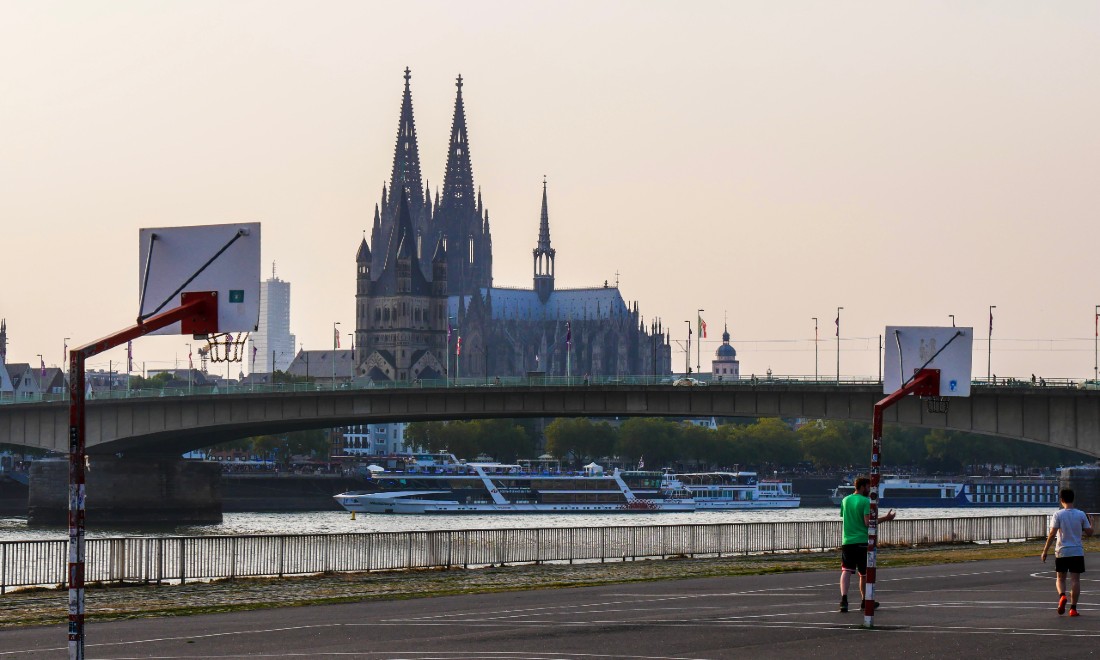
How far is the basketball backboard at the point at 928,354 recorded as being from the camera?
33188 millimetres

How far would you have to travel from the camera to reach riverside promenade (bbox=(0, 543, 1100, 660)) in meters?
26.3

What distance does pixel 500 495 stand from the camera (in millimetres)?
157750

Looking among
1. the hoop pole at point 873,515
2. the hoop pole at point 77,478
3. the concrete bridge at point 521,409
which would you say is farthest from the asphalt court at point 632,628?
the concrete bridge at point 521,409

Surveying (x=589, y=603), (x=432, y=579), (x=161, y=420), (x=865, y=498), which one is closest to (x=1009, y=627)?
(x=865, y=498)

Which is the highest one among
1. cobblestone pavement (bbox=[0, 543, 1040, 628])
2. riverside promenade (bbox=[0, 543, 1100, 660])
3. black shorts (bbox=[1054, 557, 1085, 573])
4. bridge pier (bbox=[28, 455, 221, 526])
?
black shorts (bbox=[1054, 557, 1085, 573])

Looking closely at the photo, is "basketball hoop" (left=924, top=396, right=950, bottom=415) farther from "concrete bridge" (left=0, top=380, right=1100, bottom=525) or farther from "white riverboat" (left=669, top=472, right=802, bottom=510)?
"white riverboat" (left=669, top=472, right=802, bottom=510)

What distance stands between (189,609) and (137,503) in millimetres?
89610

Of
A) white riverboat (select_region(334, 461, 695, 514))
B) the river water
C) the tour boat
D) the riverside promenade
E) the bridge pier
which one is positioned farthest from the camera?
the tour boat

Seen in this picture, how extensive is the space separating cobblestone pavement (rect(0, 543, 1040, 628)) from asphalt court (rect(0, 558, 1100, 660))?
5.72ft

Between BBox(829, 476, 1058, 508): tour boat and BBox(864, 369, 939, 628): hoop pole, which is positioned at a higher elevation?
BBox(864, 369, 939, 628): hoop pole

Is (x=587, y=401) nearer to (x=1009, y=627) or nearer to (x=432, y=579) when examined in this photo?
(x=432, y=579)

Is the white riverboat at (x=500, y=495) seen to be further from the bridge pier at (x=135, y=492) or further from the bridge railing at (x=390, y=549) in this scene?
the bridge railing at (x=390, y=549)

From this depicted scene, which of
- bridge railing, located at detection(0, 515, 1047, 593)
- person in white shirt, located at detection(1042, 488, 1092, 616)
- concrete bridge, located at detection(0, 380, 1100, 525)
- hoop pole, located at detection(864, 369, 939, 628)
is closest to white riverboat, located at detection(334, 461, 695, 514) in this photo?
concrete bridge, located at detection(0, 380, 1100, 525)

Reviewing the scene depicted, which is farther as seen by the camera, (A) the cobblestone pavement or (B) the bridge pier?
(B) the bridge pier
